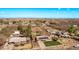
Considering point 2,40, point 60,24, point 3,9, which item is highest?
point 3,9

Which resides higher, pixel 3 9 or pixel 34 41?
pixel 3 9
